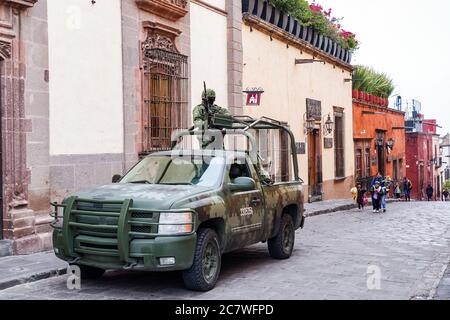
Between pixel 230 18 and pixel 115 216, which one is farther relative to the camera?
pixel 230 18

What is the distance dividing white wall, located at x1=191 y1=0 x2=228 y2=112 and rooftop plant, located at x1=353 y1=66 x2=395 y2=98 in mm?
16142

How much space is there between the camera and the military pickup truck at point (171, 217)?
6402mm

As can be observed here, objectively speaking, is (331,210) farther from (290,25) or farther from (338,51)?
(338,51)

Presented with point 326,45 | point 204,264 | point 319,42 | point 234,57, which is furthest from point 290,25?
point 204,264

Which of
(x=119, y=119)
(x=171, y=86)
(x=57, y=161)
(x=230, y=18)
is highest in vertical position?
(x=230, y=18)

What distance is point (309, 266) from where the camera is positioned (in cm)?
866

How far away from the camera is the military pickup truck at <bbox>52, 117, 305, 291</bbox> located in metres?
6.40

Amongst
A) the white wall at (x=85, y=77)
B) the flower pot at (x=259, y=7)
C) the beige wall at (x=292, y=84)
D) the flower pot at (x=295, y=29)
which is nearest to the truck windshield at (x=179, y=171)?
the white wall at (x=85, y=77)

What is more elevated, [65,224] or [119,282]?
[65,224]

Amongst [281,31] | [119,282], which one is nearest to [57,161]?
[119,282]

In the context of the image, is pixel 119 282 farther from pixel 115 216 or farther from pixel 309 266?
pixel 309 266

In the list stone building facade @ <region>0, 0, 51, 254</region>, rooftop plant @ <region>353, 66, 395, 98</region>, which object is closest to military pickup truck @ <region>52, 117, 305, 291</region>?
stone building facade @ <region>0, 0, 51, 254</region>

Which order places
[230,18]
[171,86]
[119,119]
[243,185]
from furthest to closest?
Answer: [230,18], [171,86], [119,119], [243,185]
